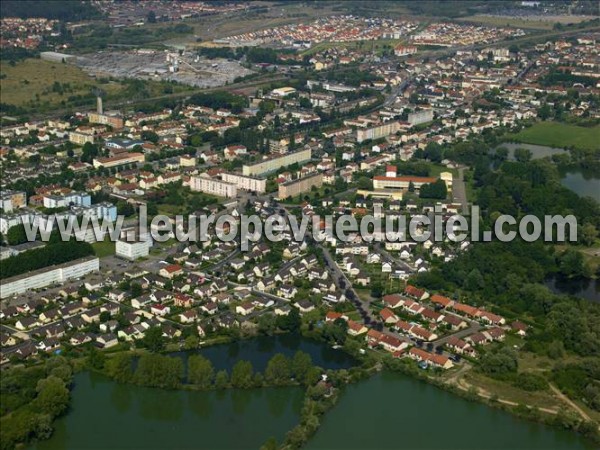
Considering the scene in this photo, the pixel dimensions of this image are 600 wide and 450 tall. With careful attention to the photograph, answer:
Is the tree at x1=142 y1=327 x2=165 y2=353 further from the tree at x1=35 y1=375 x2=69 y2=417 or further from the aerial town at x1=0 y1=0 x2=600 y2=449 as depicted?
the tree at x1=35 y1=375 x2=69 y2=417

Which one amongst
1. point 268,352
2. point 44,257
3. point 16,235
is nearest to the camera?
point 268,352

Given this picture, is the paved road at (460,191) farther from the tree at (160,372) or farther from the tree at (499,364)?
the tree at (160,372)

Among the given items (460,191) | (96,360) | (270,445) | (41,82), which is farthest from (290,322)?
(41,82)

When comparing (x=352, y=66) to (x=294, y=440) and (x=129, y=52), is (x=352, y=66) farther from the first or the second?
(x=294, y=440)

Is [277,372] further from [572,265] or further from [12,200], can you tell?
[12,200]

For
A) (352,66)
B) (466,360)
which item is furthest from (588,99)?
(466,360)
